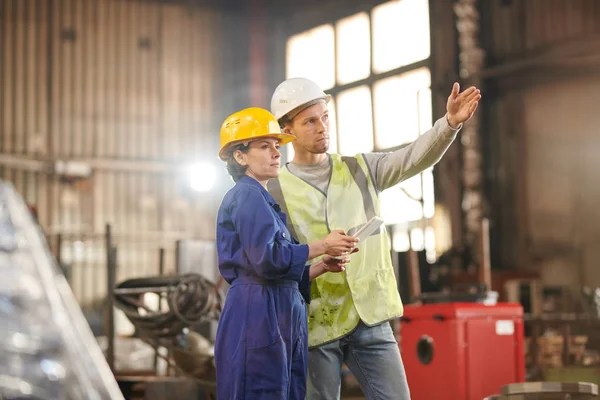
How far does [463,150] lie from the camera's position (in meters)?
13.5

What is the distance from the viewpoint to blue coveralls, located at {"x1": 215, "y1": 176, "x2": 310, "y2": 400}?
3297 millimetres

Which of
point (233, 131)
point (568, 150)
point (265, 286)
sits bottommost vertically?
point (265, 286)

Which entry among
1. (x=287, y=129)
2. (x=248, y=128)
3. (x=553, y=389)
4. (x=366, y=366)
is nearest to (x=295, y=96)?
(x=287, y=129)

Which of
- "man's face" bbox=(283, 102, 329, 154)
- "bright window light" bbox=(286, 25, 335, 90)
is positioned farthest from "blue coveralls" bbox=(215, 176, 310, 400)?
"bright window light" bbox=(286, 25, 335, 90)

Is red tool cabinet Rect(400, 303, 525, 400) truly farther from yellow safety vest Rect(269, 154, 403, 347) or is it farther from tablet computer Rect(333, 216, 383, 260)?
tablet computer Rect(333, 216, 383, 260)

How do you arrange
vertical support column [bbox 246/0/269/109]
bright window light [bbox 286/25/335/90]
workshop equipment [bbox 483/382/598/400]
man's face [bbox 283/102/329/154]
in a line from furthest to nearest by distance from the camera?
1. vertical support column [bbox 246/0/269/109]
2. bright window light [bbox 286/25/335/90]
3. workshop equipment [bbox 483/382/598/400]
4. man's face [bbox 283/102/329/154]

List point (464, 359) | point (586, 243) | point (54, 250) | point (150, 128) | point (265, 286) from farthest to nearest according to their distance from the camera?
point (150, 128), point (54, 250), point (586, 243), point (464, 359), point (265, 286)

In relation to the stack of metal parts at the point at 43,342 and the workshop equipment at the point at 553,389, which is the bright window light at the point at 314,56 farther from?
the stack of metal parts at the point at 43,342

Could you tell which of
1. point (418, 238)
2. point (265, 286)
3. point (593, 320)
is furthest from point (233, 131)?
point (418, 238)

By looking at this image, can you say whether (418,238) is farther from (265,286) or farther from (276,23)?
(265,286)

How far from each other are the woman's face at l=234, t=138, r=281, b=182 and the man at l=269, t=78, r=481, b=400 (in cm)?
36

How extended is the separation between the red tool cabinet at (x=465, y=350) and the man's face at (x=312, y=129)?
3047 millimetres

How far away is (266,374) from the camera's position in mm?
3283

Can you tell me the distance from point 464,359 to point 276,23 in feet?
44.4
